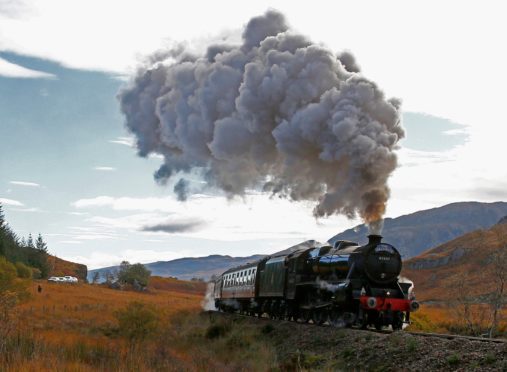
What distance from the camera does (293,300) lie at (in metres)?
24.3

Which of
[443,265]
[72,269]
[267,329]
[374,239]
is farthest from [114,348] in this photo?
[72,269]

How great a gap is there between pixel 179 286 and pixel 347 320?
15316 cm

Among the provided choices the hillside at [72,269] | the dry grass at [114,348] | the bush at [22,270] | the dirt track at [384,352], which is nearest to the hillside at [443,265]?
the bush at [22,270]

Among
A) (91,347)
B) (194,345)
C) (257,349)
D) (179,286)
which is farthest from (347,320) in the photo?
(179,286)

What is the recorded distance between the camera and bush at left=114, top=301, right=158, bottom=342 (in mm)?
24188

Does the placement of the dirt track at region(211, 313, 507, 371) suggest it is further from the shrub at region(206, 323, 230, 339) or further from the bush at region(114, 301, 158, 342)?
the bush at region(114, 301, 158, 342)

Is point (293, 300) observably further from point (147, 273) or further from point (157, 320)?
point (147, 273)

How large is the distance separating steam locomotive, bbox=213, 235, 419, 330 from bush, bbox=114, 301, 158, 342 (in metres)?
5.54

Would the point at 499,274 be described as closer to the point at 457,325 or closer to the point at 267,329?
the point at 457,325

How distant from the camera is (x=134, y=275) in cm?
10831

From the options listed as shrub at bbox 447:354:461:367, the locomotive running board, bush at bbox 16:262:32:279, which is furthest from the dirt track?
bush at bbox 16:262:32:279

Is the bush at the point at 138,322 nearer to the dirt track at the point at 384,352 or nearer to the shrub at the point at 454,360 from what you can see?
the dirt track at the point at 384,352

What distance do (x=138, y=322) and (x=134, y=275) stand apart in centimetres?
8612

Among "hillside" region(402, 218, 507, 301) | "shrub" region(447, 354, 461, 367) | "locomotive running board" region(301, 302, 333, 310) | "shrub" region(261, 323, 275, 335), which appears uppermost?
"hillside" region(402, 218, 507, 301)
